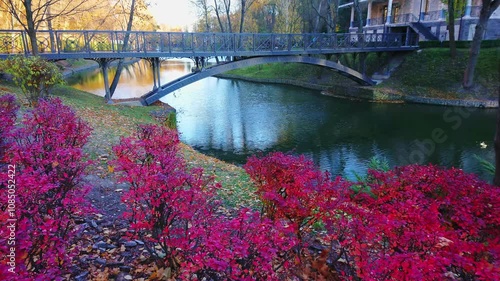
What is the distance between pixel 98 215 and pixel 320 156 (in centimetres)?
884

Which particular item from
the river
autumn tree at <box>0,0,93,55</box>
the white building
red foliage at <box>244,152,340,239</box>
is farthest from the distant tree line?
red foliage at <box>244,152,340,239</box>

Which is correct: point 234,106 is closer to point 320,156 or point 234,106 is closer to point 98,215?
point 320,156

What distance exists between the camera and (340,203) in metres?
3.43

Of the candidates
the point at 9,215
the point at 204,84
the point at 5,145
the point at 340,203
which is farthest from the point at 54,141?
the point at 204,84

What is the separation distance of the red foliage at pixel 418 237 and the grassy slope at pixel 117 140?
242cm

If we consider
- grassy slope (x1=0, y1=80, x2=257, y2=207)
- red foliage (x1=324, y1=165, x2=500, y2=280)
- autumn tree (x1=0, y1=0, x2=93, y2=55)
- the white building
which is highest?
the white building

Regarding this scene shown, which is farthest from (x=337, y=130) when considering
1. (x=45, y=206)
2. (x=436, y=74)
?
(x=45, y=206)

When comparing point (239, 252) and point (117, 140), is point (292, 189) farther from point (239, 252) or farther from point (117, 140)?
point (117, 140)

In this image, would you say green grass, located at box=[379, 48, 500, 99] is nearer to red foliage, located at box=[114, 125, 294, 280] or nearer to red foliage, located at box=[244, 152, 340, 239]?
red foliage, located at box=[244, 152, 340, 239]

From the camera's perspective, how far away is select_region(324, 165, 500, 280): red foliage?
2.66 m

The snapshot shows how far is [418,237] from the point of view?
9.40 feet

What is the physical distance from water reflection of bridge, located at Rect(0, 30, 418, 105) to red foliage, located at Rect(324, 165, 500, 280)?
12.5 metres

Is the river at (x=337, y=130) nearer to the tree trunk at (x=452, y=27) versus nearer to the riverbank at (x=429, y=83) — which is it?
the riverbank at (x=429, y=83)

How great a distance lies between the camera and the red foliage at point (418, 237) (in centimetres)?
266
